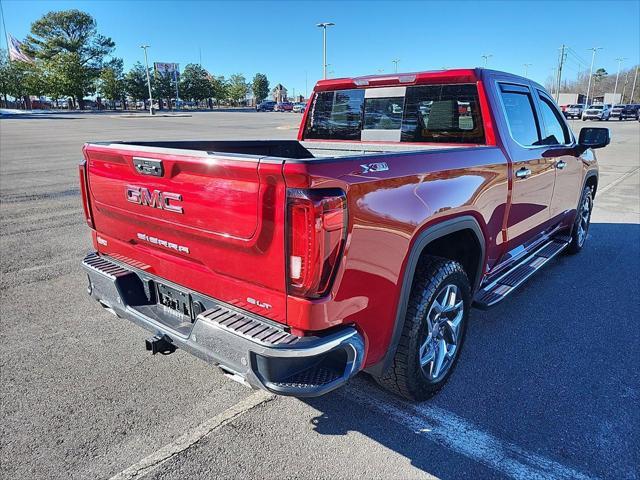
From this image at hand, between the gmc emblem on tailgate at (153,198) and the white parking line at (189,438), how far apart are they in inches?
49.2

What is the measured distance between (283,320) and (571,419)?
1.91 metres

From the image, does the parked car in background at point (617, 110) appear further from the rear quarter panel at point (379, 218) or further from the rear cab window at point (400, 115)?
the rear quarter panel at point (379, 218)

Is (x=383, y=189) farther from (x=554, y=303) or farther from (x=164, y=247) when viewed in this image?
(x=554, y=303)

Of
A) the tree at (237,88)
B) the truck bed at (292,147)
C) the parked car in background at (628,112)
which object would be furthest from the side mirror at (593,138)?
the tree at (237,88)

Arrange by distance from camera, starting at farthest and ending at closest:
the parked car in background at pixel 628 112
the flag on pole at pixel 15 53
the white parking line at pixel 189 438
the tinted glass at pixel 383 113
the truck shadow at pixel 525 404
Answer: the flag on pole at pixel 15 53 → the parked car in background at pixel 628 112 → the tinted glass at pixel 383 113 → the truck shadow at pixel 525 404 → the white parking line at pixel 189 438

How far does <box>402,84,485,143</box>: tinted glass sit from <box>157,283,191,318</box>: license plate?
2.37 meters

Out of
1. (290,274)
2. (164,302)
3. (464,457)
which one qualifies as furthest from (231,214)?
(464,457)

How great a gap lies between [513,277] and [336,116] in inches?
86.3

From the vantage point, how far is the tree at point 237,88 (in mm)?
113125

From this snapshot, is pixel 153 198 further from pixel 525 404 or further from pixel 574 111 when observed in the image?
pixel 574 111

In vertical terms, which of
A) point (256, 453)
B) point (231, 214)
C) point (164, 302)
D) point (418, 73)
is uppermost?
point (418, 73)

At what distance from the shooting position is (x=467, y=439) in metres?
2.61

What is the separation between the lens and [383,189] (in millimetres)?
2234

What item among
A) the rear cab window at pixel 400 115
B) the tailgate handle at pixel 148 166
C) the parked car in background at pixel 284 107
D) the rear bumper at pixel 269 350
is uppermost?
the parked car in background at pixel 284 107
